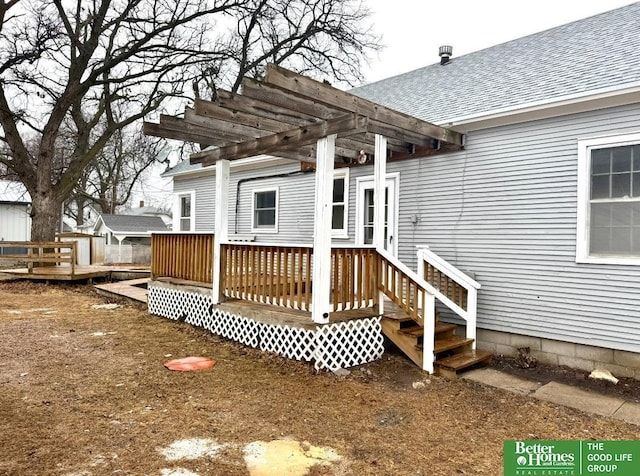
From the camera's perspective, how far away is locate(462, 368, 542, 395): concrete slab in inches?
187

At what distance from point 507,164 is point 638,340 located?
8.61 feet

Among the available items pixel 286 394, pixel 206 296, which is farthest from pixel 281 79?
pixel 206 296

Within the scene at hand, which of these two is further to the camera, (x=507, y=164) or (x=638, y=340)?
(x=507, y=164)

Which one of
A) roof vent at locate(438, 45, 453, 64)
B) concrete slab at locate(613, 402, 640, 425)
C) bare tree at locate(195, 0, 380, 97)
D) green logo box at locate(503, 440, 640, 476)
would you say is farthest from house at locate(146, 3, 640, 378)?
bare tree at locate(195, 0, 380, 97)

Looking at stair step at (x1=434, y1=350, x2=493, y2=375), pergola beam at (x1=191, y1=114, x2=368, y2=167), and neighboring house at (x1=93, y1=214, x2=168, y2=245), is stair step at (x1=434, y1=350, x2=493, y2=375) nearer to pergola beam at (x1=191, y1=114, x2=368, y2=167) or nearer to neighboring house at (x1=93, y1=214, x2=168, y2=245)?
pergola beam at (x1=191, y1=114, x2=368, y2=167)

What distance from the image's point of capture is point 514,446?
3.36 m

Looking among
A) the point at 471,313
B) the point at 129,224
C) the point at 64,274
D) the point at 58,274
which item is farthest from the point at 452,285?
the point at 129,224

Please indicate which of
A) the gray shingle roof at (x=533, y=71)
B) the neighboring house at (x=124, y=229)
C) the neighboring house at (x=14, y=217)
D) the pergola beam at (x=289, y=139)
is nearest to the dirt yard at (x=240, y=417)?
the pergola beam at (x=289, y=139)

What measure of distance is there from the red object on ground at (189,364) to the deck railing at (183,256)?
1753 mm

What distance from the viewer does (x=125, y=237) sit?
2208 cm

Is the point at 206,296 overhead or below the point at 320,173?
below

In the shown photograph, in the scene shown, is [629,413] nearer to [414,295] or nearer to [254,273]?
[414,295]

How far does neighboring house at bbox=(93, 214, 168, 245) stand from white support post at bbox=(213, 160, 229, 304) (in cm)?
1634

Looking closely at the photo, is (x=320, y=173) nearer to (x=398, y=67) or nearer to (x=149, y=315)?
(x=149, y=315)
